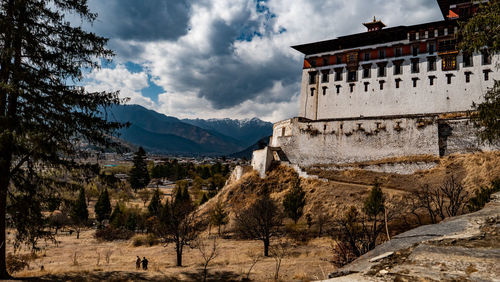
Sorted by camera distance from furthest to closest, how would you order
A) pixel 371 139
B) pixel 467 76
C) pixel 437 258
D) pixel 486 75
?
pixel 467 76 → pixel 371 139 → pixel 486 75 → pixel 437 258

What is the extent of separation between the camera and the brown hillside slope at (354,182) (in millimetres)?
36406

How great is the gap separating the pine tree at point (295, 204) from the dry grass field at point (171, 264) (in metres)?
5.92

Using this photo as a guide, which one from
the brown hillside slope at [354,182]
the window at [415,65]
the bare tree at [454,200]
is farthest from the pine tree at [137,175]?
the bare tree at [454,200]

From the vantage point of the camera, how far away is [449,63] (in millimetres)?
48719

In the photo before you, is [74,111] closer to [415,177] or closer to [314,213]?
[314,213]

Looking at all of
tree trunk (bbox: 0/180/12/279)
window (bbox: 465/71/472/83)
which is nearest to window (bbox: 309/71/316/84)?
window (bbox: 465/71/472/83)

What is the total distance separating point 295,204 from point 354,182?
9.54m

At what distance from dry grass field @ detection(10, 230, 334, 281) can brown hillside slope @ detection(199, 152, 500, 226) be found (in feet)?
26.2

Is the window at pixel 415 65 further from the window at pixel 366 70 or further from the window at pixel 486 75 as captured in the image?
the window at pixel 486 75

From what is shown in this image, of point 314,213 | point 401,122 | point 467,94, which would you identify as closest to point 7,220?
point 314,213

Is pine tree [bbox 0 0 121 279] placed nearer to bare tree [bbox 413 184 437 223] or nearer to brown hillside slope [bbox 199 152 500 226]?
bare tree [bbox 413 184 437 223]

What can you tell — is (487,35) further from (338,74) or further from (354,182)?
(338,74)

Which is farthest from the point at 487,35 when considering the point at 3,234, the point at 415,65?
the point at 415,65

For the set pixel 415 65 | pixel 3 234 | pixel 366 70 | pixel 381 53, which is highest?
pixel 381 53
